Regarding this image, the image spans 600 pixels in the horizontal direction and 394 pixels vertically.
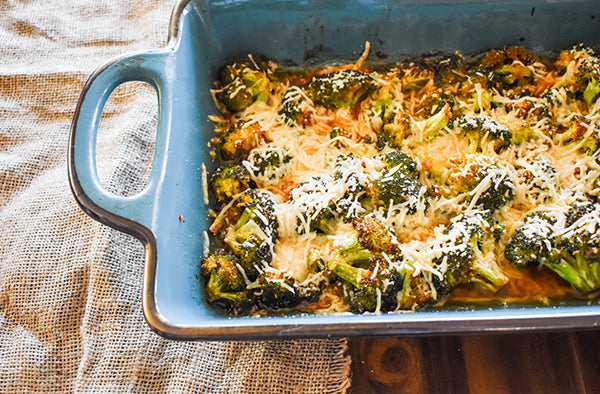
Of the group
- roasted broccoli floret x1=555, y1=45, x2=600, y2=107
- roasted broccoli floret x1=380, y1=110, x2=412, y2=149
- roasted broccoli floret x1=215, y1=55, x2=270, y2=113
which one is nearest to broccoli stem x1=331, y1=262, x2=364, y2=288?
roasted broccoli floret x1=380, y1=110, x2=412, y2=149

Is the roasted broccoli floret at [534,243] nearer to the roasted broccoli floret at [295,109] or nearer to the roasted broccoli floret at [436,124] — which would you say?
the roasted broccoli floret at [436,124]

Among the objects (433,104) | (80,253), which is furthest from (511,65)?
(80,253)

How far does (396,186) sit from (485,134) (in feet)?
1.33

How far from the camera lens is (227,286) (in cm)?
174

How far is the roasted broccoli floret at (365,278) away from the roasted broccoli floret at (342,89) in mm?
602

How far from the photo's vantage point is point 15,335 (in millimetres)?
1994

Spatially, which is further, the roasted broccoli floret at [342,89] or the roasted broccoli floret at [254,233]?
the roasted broccoli floret at [342,89]

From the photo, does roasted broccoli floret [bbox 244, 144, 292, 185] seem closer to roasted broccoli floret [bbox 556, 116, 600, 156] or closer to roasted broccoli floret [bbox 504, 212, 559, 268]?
roasted broccoli floret [bbox 504, 212, 559, 268]

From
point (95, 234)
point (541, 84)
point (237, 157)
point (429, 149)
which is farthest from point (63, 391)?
point (541, 84)

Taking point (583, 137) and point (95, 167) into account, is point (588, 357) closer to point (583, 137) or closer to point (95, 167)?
point (583, 137)

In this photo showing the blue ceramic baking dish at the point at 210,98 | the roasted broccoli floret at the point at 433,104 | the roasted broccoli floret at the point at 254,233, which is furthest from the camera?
the roasted broccoli floret at the point at 433,104

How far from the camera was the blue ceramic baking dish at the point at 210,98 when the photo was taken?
4.65ft

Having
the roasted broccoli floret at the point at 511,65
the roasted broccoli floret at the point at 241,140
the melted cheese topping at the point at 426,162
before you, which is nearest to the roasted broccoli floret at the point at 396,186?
the melted cheese topping at the point at 426,162

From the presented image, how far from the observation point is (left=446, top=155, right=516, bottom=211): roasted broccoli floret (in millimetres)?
1797
